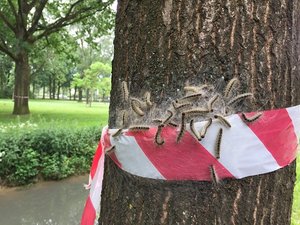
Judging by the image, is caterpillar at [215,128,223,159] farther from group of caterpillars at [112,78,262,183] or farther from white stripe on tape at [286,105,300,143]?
white stripe on tape at [286,105,300,143]

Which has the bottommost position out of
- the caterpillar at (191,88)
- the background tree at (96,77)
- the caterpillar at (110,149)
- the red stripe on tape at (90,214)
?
the red stripe on tape at (90,214)

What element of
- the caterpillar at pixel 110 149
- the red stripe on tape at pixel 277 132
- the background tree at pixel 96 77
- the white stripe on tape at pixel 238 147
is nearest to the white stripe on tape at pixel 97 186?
the caterpillar at pixel 110 149

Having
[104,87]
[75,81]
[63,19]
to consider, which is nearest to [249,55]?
[63,19]

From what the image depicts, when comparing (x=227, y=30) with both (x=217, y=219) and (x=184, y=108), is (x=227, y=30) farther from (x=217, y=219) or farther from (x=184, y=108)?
(x=217, y=219)

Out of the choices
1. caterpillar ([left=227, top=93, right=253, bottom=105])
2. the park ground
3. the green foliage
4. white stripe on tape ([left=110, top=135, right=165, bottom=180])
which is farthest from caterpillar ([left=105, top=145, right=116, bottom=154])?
the green foliage

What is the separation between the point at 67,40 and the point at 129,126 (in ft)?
69.2

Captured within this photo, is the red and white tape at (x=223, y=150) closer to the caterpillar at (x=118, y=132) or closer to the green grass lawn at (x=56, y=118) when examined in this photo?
the caterpillar at (x=118, y=132)

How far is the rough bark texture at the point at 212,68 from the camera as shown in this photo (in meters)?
1.17

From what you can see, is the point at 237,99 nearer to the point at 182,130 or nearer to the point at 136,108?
the point at 182,130

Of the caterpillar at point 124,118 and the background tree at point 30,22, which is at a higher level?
the background tree at point 30,22

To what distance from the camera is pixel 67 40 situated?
70.3 feet

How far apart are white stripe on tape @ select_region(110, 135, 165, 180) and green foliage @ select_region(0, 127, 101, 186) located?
6730 millimetres

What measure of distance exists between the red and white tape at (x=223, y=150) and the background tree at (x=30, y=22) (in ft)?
55.8

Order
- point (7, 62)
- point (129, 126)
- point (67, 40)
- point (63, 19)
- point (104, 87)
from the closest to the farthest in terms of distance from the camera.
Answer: point (129, 126), point (63, 19), point (67, 40), point (104, 87), point (7, 62)
